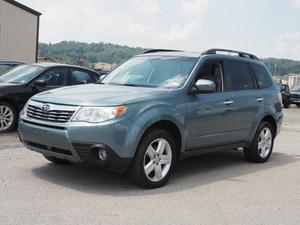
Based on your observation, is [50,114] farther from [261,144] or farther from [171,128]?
[261,144]

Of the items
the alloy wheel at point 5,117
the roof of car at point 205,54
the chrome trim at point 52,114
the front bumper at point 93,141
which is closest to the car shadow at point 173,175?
the front bumper at point 93,141

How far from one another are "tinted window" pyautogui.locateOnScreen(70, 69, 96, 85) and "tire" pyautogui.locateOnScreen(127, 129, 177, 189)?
5.05 meters

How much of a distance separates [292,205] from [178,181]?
160cm

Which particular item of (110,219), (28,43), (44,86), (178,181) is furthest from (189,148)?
(28,43)

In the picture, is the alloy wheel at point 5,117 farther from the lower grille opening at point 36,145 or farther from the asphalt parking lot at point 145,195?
the lower grille opening at point 36,145

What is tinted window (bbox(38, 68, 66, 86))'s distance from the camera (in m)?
10.7

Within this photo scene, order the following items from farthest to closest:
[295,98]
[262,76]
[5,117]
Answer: [295,98] < [5,117] < [262,76]

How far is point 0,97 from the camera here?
394 inches

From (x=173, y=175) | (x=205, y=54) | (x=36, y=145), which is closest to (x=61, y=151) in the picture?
(x=36, y=145)

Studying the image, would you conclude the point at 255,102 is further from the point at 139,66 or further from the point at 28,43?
the point at 28,43

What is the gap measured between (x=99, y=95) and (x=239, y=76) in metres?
2.87

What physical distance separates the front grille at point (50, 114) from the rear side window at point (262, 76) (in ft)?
12.9

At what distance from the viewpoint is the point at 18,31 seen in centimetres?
3083

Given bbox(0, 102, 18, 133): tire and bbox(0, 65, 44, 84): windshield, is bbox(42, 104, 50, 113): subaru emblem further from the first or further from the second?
bbox(0, 65, 44, 84): windshield
